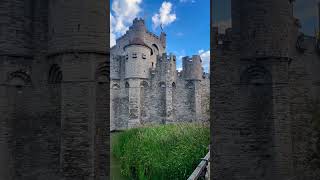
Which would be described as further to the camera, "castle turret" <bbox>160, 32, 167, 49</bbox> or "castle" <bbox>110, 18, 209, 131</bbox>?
"castle turret" <bbox>160, 32, 167, 49</bbox>

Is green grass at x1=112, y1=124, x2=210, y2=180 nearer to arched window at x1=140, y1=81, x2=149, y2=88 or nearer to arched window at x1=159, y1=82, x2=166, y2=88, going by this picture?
arched window at x1=159, y1=82, x2=166, y2=88

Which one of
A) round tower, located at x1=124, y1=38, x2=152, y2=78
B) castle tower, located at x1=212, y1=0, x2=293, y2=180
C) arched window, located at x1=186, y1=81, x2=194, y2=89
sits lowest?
castle tower, located at x1=212, y1=0, x2=293, y2=180

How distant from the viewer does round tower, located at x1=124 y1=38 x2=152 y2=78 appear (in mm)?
40656

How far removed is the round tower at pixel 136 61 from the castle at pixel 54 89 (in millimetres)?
32973

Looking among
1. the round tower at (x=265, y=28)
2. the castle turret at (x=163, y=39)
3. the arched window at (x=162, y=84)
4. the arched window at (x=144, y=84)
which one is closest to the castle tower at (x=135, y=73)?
the arched window at (x=144, y=84)

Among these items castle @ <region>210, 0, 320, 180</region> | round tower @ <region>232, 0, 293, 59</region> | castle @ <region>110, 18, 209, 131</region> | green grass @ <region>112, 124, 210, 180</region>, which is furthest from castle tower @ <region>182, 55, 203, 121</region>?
round tower @ <region>232, 0, 293, 59</region>

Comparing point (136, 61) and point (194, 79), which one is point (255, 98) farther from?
point (136, 61)

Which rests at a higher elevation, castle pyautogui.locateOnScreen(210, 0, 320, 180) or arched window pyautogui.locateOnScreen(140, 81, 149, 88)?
arched window pyautogui.locateOnScreen(140, 81, 149, 88)

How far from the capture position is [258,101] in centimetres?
743

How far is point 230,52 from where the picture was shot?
24.9 feet

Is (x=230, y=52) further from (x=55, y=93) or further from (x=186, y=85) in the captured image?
(x=186, y=85)

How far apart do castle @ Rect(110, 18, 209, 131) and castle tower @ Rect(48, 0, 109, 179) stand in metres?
32.8

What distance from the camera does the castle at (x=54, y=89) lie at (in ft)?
22.4

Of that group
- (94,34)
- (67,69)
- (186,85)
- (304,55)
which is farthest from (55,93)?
(186,85)
